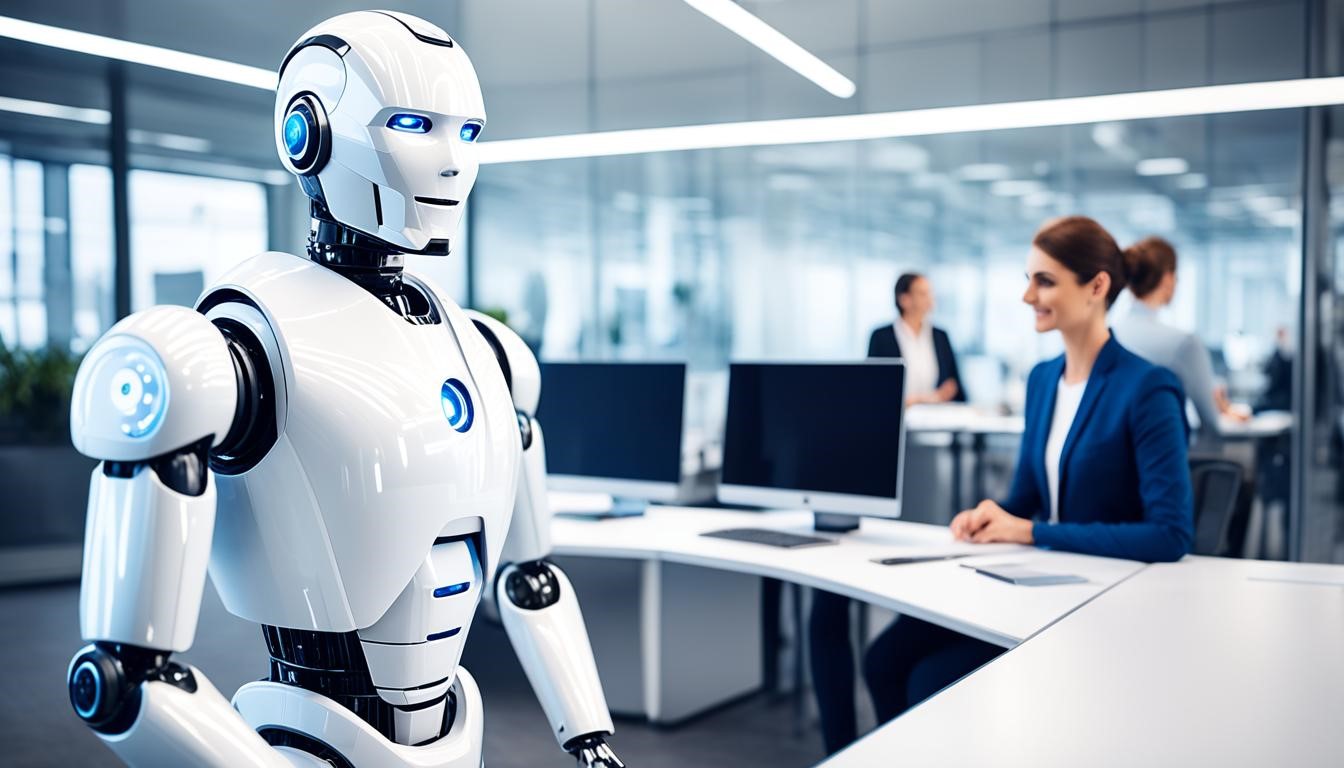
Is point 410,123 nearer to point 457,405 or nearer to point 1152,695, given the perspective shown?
point 457,405

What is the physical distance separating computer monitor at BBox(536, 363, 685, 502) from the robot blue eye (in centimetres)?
180

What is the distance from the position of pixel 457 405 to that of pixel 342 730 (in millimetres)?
417

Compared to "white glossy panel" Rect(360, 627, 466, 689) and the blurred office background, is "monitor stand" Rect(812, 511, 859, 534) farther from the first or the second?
the blurred office background

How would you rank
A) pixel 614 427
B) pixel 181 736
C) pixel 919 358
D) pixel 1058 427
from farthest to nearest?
1. pixel 919 358
2. pixel 614 427
3. pixel 1058 427
4. pixel 181 736

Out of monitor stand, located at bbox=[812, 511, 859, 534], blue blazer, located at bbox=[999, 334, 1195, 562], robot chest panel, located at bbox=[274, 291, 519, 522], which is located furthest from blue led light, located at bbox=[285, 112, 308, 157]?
monitor stand, located at bbox=[812, 511, 859, 534]

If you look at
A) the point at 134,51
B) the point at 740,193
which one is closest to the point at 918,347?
the point at 740,193

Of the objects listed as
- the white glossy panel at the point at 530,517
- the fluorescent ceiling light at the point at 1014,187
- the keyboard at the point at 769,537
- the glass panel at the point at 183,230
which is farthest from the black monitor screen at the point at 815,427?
the glass panel at the point at 183,230

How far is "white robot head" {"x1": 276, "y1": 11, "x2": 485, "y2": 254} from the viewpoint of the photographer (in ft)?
4.26

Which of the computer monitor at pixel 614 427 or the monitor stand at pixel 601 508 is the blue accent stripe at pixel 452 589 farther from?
the monitor stand at pixel 601 508

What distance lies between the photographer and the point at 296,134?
4.40ft

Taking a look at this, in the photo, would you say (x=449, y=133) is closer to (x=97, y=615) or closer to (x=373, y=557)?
(x=373, y=557)

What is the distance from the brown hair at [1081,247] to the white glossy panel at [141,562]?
6.41 ft

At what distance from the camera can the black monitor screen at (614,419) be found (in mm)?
3094

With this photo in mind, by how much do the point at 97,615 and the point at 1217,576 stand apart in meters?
2.10
